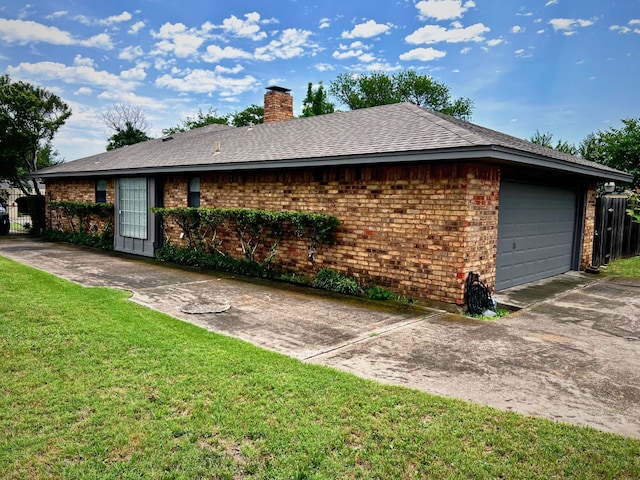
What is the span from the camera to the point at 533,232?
29.8 ft

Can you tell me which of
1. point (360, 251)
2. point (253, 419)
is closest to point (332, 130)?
point (360, 251)

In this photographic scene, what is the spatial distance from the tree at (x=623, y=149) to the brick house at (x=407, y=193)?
10346mm

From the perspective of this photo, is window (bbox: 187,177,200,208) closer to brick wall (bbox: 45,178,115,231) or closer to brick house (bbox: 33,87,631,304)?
brick house (bbox: 33,87,631,304)

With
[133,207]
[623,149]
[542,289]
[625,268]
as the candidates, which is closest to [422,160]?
[542,289]

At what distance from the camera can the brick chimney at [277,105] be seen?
15711 millimetres

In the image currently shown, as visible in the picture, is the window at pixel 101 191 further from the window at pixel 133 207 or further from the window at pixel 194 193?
the window at pixel 194 193

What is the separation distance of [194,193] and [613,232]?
11.5 m

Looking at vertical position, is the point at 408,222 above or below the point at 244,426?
above

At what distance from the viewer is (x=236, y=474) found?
267 centimetres

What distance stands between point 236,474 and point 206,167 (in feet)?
28.3

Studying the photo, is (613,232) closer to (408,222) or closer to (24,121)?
(408,222)

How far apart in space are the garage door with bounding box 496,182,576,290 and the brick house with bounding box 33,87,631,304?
0.9 inches

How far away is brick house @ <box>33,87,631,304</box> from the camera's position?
6879 mm

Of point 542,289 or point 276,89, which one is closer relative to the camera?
point 542,289
